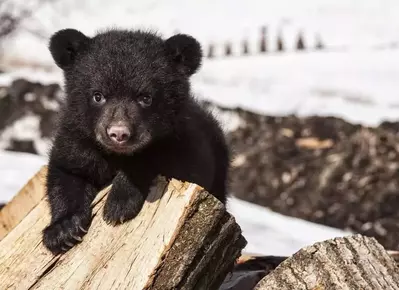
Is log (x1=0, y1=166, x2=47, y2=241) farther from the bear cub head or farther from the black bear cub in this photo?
the bear cub head

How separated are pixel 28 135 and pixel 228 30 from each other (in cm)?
300

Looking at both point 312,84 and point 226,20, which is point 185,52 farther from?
point 226,20

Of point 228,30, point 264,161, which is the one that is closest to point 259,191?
point 264,161

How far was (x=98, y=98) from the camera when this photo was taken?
4.04 m

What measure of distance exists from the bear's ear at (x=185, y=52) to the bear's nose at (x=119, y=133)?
2.24 feet

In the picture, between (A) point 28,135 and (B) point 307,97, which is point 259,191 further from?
(A) point 28,135

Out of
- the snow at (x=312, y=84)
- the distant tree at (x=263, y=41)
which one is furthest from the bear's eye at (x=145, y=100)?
the distant tree at (x=263, y=41)

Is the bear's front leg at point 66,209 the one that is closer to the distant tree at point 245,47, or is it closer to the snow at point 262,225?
the snow at point 262,225

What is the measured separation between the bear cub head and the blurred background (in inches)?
101

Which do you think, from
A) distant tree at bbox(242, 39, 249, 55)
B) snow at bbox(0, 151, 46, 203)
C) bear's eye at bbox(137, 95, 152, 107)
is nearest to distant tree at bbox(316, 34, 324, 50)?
distant tree at bbox(242, 39, 249, 55)

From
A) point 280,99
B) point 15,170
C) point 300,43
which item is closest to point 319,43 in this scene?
point 300,43

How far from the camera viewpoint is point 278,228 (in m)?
7.36

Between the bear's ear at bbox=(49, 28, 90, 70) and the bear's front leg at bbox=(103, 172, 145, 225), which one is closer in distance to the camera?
the bear's front leg at bbox=(103, 172, 145, 225)

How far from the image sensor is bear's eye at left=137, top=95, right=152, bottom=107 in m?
4.00
